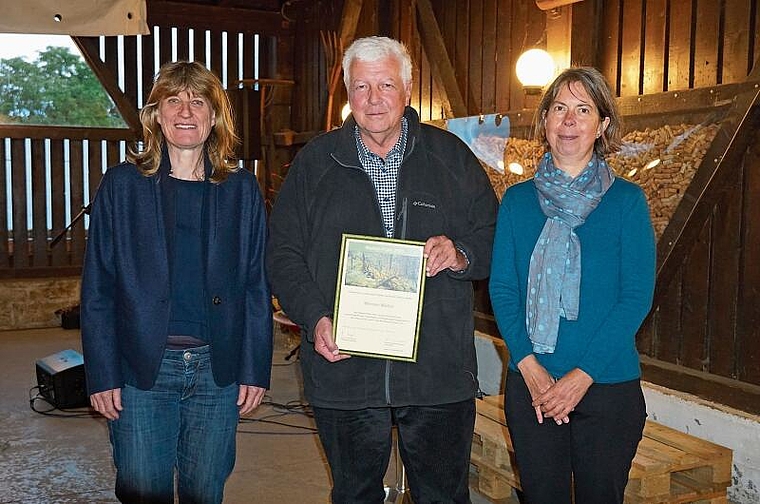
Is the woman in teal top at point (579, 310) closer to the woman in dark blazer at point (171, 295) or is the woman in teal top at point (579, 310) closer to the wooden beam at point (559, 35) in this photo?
the woman in dark blazer at point (171, 295)

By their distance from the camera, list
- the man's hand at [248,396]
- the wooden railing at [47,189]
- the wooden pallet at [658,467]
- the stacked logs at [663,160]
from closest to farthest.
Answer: the man's hand at [248,396] < the wooden pallet at [658,467] < the stacked logs at [663,160] < the wooden railing at [47,189]

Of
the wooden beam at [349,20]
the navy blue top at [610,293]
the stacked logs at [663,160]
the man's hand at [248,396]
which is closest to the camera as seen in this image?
the navy blue top at [610,293]

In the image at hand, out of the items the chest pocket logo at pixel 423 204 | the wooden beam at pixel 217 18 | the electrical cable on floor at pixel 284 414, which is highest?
the wooden beam at pixel 217 18

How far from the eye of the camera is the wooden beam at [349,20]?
8.05m

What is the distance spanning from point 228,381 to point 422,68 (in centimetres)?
531

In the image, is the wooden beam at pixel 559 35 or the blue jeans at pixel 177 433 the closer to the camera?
the blue jeans at pixel 177 433

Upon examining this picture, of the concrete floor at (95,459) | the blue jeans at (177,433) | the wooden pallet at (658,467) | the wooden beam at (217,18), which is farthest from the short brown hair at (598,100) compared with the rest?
the wooden beam at (217,18)

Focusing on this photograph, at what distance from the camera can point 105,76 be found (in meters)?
9.39

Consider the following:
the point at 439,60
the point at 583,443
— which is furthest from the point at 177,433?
the point at 439,60

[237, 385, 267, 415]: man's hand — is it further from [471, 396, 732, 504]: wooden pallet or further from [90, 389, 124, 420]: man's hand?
[471, 396, 732, 504]: wooden pallet

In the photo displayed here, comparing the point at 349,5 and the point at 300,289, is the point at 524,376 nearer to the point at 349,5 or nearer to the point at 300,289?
the point at 300,289

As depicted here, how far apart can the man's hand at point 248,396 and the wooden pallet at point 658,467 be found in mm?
1665

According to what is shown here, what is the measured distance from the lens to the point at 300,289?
244 cm

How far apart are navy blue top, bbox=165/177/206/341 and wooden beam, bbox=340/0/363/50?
233 inches
